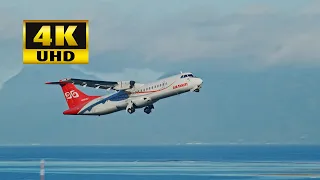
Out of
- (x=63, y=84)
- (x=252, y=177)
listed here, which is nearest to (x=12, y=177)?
(x=252, y=177)

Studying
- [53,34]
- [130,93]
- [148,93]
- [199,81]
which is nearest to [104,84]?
[130,93]

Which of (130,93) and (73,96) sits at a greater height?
(73,96)

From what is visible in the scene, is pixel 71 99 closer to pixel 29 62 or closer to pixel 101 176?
pixel 101 176

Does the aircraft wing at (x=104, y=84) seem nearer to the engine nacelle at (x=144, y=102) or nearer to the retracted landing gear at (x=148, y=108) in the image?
the retracted landing gear at (x=148, y=108)

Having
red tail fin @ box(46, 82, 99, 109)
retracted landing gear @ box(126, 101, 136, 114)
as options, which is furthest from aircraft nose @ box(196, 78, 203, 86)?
red tail fin @ box(46, 82, 99, 109)

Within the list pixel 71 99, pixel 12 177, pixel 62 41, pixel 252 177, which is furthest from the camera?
pixel 71 99

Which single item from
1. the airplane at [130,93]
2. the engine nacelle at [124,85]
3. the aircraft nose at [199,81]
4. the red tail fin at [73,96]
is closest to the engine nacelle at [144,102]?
the airplane at [130,93]

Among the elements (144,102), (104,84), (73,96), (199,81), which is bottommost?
(144,102)

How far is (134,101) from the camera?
99.8 metres

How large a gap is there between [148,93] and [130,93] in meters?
3.51

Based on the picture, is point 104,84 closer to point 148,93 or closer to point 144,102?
point 148,93

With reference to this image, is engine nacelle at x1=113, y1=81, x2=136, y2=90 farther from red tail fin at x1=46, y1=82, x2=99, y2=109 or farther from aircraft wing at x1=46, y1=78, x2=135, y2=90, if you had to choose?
red tail fin at x1=46, y1=82, x2=99, y2=109

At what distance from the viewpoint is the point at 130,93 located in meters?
103

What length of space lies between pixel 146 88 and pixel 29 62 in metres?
42.8
